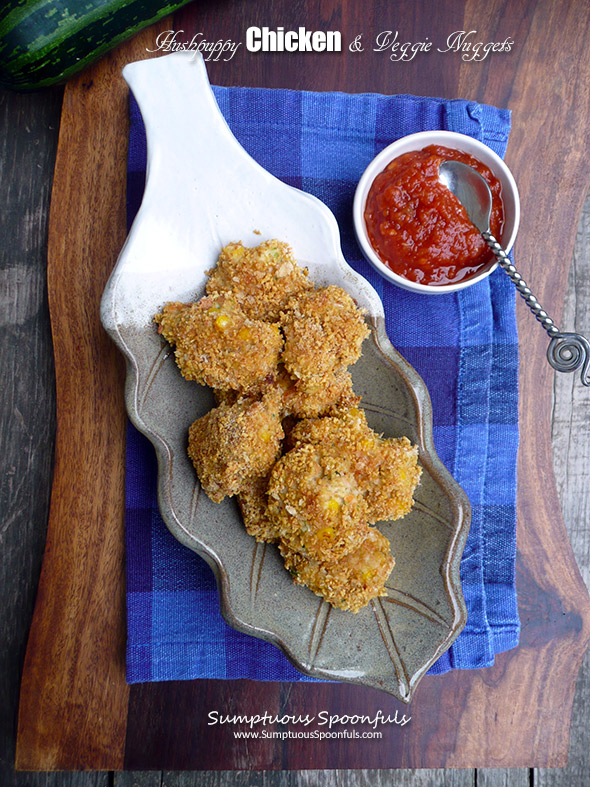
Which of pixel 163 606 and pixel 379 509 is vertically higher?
pixel 379 509

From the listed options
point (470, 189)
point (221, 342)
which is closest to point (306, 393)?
point (221, 342)

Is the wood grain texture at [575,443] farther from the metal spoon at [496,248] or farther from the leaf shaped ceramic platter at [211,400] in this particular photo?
the leaf shaped ceramic platter at [211,400]

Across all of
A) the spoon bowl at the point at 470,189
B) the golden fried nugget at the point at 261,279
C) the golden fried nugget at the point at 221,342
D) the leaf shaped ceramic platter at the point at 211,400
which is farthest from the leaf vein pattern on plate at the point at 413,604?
the spoon bowl at the point at 470,189

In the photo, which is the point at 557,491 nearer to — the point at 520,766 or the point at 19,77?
the point at 520,766

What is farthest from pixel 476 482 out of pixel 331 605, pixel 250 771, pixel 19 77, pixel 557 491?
pixel 19 77

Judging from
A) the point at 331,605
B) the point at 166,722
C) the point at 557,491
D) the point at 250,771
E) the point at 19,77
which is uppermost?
the point at 19,77

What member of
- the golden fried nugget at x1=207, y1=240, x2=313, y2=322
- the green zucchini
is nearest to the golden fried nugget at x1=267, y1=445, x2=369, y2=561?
the golden fried nugget at x1=207, y1=240, x2=313, y2=322

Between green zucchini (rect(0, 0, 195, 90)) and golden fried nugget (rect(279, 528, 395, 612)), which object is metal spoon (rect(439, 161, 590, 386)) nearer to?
golden fried nugget (rect(279, 528, 395, 612))
